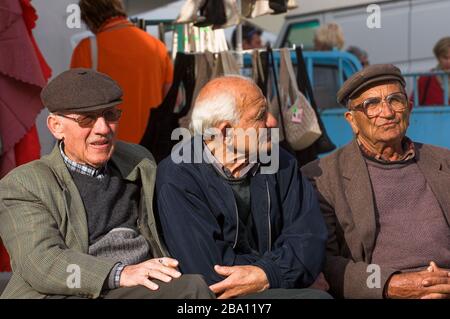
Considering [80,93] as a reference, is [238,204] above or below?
below

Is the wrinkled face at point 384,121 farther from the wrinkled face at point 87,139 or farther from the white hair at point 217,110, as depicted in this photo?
the wrinkled face at point 87,139

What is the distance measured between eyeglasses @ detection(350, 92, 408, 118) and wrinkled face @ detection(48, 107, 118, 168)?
1.14 m

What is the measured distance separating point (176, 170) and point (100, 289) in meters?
0.60

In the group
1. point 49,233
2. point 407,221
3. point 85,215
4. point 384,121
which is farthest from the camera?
point 384,121

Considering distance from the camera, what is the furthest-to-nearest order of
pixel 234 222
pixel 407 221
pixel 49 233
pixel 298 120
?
pixel 298 120
pixel 407 221
pixel 234 222
pixel 49 233

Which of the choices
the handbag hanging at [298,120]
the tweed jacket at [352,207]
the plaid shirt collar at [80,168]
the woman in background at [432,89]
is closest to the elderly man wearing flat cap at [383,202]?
the tweed jacket at [352,207]

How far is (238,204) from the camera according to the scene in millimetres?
3688

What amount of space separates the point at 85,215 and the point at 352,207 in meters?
1.14

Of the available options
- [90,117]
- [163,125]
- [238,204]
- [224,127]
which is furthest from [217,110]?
[163,125]

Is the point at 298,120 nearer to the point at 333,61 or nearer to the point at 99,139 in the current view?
the point at 333,61

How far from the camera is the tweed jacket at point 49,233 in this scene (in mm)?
3328

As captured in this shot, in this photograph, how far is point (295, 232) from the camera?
3.69 metres

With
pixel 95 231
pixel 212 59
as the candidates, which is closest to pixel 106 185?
pixel 95 231
